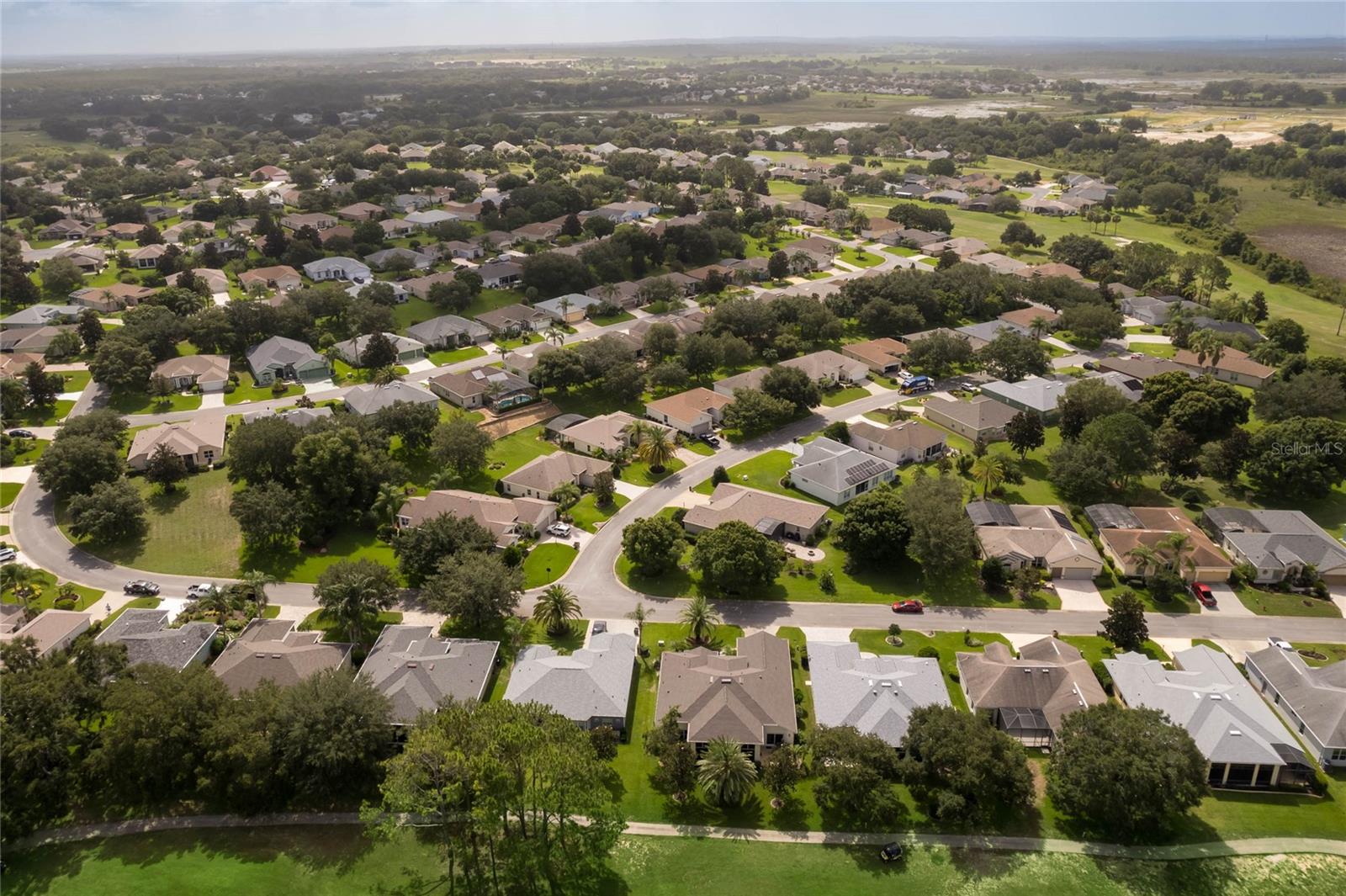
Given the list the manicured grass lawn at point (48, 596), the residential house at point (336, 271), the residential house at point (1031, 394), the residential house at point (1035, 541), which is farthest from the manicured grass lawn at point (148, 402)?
the residential house at point (1031, 394)

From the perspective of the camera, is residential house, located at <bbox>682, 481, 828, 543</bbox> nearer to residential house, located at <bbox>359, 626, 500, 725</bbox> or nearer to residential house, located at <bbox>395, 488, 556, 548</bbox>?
residential house, located at <bbox>395, 488, 556, 548</bbox>

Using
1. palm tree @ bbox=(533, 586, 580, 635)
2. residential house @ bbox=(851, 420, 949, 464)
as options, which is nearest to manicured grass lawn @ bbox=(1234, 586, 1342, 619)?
residential house @ bbox=(851, 420, 949, 464)

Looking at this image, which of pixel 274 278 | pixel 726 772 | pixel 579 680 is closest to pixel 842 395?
pixel 579 680

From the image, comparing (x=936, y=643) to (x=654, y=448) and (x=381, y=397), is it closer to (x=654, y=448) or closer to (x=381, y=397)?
(x=654, y=448)

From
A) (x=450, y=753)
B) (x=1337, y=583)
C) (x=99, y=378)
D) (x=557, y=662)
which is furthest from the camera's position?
(x=99, y=378)

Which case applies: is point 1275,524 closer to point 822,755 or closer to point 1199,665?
point 1199,665

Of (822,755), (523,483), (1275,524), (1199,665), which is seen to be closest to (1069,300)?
(1275,524)
